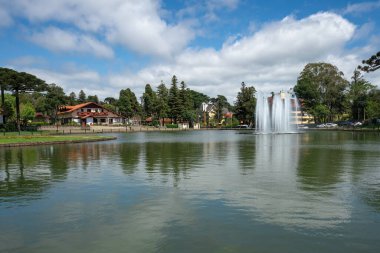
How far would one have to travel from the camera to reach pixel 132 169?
64.2 feet

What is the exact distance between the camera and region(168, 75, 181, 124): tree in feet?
390

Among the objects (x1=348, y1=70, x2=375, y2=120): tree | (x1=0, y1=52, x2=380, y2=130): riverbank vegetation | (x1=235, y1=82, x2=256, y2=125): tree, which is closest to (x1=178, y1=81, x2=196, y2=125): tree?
(x1=0, y1=52, x2=380, y2=130): riverbank vegetation

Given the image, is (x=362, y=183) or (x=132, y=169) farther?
(x=132, y=169)

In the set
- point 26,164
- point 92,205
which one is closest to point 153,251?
point 92,205

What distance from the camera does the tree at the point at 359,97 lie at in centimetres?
9988

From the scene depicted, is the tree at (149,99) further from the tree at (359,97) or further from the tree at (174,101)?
the tree at (359,97)

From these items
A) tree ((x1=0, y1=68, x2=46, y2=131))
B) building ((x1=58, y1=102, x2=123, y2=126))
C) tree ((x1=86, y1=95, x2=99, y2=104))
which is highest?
tree ((x1=86, y1=95, x2=99, y2=104))

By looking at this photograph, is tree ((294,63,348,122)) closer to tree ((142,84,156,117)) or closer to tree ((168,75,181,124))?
tree ((168,75,181,124))

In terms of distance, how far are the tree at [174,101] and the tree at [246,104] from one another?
20.9 meters

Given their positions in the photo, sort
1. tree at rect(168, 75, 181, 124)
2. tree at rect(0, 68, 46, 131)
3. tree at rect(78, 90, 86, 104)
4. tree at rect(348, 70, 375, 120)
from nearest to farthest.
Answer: tree at rect(0, 68, 46, 131), tree at rect(348, 70, 375, 120), tree at rect(168, 75, 181, 124), tree at rect(78, 90, 86, 104)

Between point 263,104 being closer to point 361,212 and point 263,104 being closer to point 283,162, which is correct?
point 283,162

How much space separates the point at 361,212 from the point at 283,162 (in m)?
11.7

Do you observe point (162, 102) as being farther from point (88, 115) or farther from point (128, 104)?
point (88, 115)

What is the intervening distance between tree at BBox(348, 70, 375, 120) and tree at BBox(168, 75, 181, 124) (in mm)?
56529
